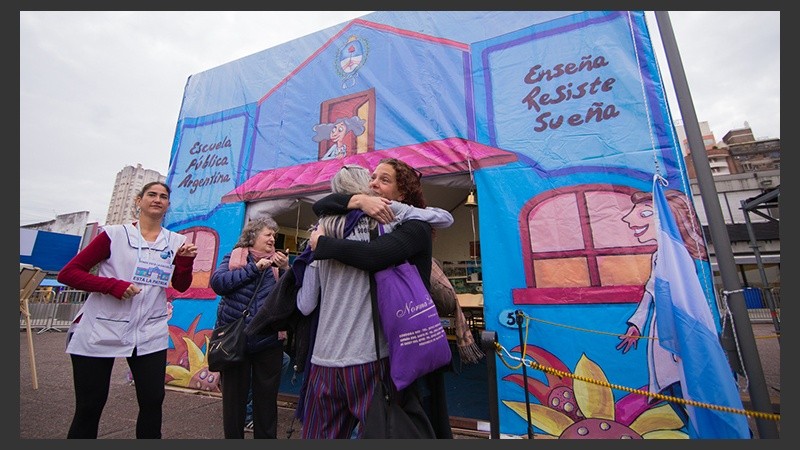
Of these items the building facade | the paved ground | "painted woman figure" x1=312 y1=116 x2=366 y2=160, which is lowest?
the paved ground

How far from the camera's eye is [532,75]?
13.9 feet

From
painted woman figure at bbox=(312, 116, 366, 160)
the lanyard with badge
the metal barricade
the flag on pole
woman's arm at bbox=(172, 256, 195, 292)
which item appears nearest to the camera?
the lanyard with badge

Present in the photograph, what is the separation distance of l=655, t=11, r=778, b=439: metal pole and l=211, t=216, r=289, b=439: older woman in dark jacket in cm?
307

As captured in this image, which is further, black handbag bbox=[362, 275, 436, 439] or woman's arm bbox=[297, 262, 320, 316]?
woman's arm bbox=[297, 262, 320, 316]

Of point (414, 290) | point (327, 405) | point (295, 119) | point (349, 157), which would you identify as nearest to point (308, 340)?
point (327, 405)

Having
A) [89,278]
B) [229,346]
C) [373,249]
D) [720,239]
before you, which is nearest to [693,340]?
[720,239]

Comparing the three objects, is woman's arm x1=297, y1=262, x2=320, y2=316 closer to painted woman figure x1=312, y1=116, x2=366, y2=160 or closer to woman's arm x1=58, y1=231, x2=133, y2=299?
woman's arm x1=58, y1=231, x2=133, y2=299

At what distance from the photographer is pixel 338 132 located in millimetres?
5199

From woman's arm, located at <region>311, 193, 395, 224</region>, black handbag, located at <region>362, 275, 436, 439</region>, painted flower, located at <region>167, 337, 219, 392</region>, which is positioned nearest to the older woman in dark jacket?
woman's arm, located at <region>311, 193, 395, 224</region>

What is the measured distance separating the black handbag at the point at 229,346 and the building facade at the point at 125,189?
6473 centimetres

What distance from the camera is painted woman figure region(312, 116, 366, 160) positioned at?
16.6 ft

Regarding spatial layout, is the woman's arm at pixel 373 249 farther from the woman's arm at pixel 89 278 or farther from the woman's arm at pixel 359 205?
the woman's arm at pixel 89 278

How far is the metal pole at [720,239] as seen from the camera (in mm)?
2152

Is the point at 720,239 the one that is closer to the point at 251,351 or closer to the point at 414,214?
the point at 414,214
